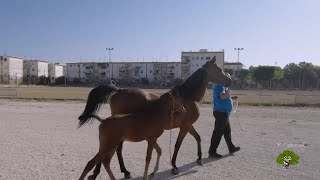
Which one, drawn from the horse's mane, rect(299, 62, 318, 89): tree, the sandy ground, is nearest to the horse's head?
the horse's mane

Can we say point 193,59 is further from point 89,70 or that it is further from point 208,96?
point 208,96

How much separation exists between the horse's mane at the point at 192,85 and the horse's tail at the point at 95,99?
130 centimetres

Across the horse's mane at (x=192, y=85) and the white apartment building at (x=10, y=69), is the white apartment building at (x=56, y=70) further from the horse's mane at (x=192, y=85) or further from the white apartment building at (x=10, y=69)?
the horse's mane at (x=192, y=85)

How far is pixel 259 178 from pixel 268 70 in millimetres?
102462

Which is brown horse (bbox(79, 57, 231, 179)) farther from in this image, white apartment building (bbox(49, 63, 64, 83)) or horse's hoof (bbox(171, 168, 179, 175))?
white apartment building (bbox(49, 63, 64, 83))

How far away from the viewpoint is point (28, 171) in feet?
20.6

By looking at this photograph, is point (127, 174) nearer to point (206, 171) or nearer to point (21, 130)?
point (206, 171)

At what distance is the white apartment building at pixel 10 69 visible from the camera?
11519cm

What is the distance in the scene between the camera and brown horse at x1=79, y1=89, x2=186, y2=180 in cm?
483

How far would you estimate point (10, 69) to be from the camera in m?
129

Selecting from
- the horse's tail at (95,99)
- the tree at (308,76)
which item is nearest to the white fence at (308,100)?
the horse's tail at (95,99)

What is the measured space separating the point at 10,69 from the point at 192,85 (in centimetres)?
13512

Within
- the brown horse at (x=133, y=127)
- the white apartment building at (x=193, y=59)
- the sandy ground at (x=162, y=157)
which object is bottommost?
the sandy ground at (x=162, y=157)

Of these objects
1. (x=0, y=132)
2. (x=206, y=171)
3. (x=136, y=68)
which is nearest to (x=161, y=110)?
(x=206, y=171)
